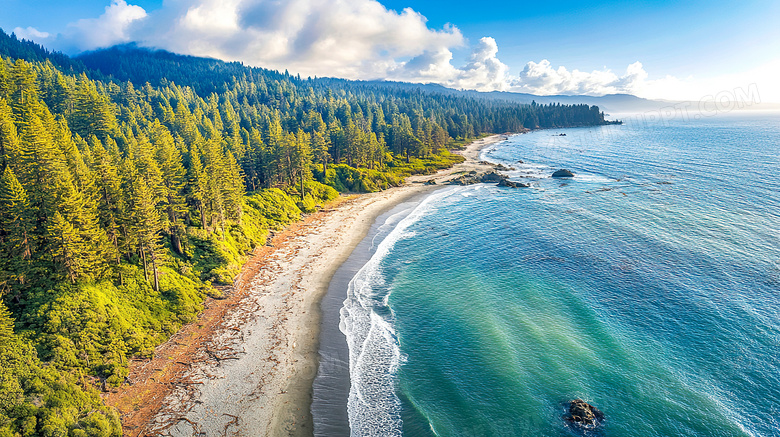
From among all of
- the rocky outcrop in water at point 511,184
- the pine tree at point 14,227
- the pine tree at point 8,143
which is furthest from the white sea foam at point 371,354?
the rocky outcrop in water at point 511,184

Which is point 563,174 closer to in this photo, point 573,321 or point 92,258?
point 573,321

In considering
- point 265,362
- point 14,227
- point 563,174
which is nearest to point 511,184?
point 563,174

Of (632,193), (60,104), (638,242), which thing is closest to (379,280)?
(638,242)

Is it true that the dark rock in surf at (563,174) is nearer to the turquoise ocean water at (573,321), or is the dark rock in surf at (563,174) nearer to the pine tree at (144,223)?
the turquoise ocean water at (573,321)

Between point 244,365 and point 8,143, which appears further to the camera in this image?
point 8,143

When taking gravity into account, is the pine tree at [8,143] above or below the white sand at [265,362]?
above

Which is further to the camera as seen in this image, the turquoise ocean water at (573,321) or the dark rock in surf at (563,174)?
the dark rock in surf at (563,174)

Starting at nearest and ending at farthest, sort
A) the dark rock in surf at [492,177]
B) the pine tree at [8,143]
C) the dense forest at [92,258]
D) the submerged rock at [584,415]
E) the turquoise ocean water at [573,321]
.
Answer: the dense forest at [92,258]
the submerged rock at [584,415]
the turquoise ocean water at [573,321]
the pine tree at [8,143]
the dark rock in surf at [492,177]
